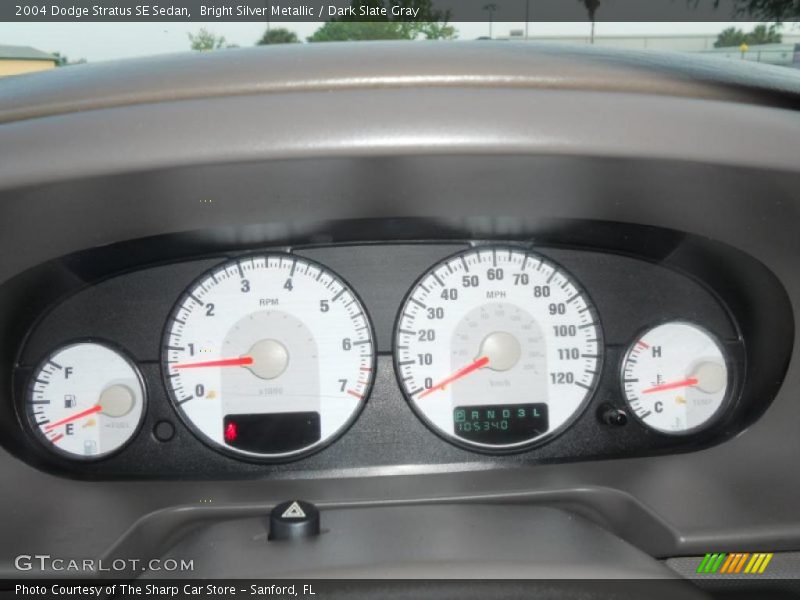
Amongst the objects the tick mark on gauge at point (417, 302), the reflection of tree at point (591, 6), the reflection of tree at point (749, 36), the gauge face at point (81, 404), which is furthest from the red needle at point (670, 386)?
the gauge face at point (81, 404)

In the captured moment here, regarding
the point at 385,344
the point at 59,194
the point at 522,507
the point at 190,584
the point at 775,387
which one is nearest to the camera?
the point at 190,584

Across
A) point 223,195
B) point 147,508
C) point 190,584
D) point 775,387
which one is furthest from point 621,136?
point 147,508

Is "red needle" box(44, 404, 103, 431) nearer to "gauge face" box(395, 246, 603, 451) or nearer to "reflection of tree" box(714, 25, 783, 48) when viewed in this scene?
"gauge face" box(395, 246, 603, 451)

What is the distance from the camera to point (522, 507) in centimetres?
151

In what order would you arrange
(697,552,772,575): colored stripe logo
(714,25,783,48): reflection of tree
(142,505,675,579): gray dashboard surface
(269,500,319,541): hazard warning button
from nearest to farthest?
(142,505,675,579): gray dashboard surface < (269,500,319,541): hazard warning button < (714,25,783,48): reflection of tree < (697,552,772,575): colored stripe logo

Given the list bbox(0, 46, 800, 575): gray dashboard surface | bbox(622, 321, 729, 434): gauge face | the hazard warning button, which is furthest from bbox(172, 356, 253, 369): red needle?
bbox(622, 321, 729, 434): gauge face

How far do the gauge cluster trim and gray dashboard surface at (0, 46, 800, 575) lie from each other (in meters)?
0.05

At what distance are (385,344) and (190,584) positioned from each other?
28.6 inches

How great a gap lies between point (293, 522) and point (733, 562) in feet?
2.53

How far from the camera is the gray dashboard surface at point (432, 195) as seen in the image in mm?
1169

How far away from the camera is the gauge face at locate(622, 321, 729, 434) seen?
1.71 metres

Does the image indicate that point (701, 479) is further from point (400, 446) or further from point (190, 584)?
point (190, 584)

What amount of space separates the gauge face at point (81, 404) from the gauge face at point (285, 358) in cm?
11

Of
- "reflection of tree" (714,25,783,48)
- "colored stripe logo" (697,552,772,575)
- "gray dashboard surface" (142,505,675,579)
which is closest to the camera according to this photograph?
"gray dashboard surface" (142,505,675,579)
